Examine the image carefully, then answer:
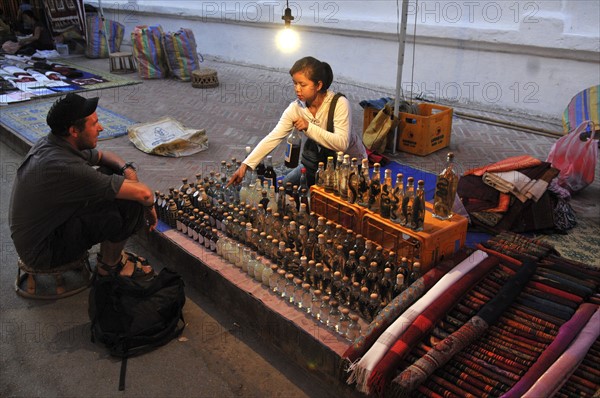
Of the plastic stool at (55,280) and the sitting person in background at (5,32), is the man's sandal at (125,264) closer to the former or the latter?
the plastic stool at (55,280)

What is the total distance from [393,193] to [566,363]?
55.4 inches

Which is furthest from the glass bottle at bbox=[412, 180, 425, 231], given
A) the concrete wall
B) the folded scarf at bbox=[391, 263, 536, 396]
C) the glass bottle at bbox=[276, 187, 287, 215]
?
the concrete wall

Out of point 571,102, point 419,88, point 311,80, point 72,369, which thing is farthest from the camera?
point 419,88

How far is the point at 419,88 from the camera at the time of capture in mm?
9625

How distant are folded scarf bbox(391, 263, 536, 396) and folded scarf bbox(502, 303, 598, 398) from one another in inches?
13.0

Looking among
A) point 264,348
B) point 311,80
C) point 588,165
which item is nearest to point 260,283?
point 264,348

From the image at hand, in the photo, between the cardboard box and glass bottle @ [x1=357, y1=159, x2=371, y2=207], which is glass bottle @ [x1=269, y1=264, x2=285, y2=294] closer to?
glass bottle @ [x1=357, y1=159, x2=371, y2=207]

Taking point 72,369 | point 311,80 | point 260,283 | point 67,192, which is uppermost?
point 311,80

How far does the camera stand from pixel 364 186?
3.72 m

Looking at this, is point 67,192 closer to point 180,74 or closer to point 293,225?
point 293,225

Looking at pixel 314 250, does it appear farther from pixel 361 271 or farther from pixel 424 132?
pixel 424 132

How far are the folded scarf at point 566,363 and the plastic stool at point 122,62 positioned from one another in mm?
11451

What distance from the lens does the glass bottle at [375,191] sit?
3609mm

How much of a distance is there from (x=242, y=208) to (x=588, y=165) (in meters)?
3.72
